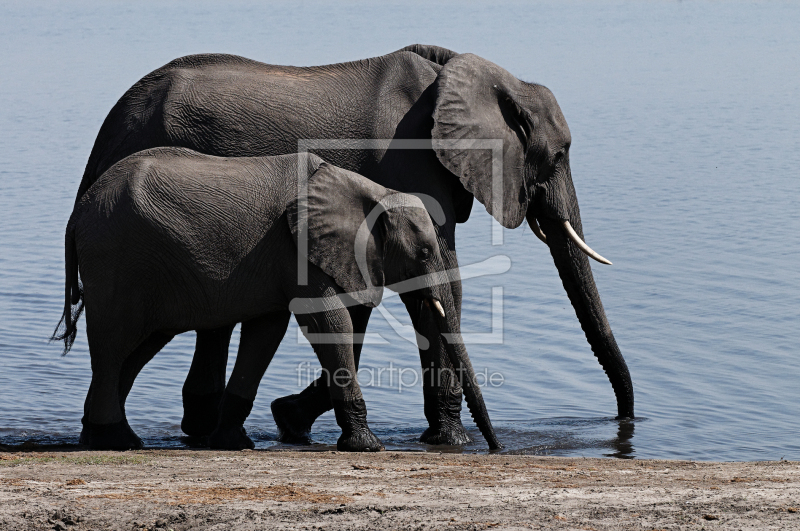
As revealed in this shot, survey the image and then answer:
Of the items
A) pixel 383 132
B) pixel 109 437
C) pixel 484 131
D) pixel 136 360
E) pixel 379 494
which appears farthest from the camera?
pixel 484 131

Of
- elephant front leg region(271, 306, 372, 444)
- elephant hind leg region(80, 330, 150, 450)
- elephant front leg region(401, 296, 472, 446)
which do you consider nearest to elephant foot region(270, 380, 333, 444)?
elephant front leg region(271, 306, 372, 444)

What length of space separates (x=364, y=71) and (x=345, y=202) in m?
1.46

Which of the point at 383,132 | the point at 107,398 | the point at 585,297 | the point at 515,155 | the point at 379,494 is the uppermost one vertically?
the point at 383,132

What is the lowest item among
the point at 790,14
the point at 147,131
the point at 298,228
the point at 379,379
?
the point at 379,379

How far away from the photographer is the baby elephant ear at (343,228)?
8070 mm

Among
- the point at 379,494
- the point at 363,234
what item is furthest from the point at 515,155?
the point at 379,494

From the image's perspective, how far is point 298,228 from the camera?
8031mm

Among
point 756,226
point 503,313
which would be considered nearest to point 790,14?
point 756,226

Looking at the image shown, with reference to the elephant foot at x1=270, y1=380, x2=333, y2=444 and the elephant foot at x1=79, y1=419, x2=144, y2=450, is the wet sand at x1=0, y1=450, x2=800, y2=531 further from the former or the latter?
the elephant foot at x1=270, y1=380, x2=333, y2=444

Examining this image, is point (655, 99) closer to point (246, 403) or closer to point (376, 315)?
point (376, 315)

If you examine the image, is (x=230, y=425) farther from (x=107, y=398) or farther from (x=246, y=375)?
(x=107, y=398)

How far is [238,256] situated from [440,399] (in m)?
1.99

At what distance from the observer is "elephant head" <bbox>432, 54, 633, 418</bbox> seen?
8992 millimetres

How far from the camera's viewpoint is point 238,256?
8.05 metres
